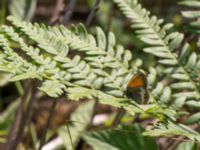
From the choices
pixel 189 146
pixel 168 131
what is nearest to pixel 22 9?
pixel 189 146

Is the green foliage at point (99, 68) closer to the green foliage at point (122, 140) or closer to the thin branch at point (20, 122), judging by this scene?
the green foliage at point (122, 140)

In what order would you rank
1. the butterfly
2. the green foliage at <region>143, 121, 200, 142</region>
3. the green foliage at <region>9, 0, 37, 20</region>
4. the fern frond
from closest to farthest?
the green foliage at <region>143, 121, 200, 142</region> < the butterfly < the fern frond < the green foliage at <region>9, 0, 37, 20</region>

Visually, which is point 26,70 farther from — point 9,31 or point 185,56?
point 185,56

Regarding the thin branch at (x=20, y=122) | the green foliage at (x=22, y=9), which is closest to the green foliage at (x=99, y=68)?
the thin branch at (x=20, y=122)

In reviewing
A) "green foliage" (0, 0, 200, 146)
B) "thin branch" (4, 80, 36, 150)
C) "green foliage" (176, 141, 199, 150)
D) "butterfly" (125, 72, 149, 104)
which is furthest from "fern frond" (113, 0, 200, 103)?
"thin branch" (4, 80, 36, 150)

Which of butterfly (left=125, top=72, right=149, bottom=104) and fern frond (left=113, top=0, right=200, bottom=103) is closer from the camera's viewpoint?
butterfly (left=125, top=72, right=149, bottom=104)

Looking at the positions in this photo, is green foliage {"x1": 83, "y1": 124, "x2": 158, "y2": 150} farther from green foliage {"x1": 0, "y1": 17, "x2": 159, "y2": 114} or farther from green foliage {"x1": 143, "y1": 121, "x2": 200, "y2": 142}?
green foliage {"x1": 143, "y1": 121, "x2": 200, "y2": 142}
